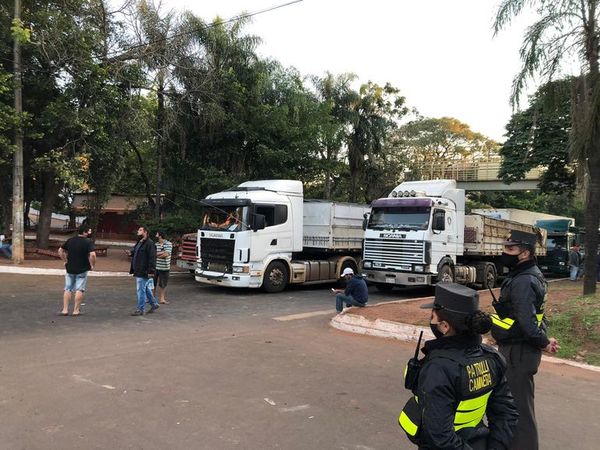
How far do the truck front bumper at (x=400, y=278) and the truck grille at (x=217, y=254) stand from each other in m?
4.29

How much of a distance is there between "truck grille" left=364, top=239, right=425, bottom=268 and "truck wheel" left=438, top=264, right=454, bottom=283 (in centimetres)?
97

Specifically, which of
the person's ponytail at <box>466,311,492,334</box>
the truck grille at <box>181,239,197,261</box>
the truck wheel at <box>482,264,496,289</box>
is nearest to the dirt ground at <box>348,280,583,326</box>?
the truck wheel at <box>482,264,496,289</box>

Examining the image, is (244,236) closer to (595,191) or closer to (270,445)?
(595,191)

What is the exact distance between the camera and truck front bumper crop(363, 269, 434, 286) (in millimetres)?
14023

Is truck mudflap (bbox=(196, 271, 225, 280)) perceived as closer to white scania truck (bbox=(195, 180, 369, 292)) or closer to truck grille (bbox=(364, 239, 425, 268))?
white scania truck (bbox=(195, 180, 369, 292))

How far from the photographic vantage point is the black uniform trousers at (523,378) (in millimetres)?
3494

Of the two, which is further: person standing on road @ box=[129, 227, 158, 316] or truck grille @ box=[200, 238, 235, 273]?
truck grille @ box=[200, 238, 235, 273]

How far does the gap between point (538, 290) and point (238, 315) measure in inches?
299

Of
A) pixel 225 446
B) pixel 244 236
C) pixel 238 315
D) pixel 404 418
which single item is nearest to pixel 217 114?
pixel 244 236

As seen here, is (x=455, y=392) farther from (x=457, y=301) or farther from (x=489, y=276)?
(x=489, y=276)

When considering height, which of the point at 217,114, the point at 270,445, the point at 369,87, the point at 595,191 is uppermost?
the point at 369,87

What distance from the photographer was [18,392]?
5.09 m

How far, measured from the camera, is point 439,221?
14.3 metres

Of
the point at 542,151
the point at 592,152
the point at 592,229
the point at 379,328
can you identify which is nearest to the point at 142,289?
the point at 379,328
